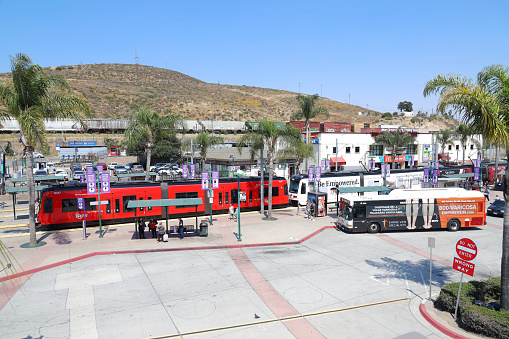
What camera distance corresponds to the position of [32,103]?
773 inches

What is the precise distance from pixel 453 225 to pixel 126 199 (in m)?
24.0

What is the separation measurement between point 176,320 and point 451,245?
1753 centimetres

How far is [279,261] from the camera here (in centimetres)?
1798

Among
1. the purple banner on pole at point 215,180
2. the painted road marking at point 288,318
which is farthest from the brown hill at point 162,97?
the painted road marking at point 288,318

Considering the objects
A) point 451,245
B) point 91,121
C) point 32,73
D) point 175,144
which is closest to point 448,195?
point 451,245

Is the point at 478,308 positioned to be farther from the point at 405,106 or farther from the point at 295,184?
the point at 405,106

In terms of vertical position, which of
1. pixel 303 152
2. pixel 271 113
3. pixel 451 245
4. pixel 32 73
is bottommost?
pixel 451 245

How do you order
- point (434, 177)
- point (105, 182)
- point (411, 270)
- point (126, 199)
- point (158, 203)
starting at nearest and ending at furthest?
1. point (411, 270)
2. point (158, 203)
3. point (105, 182)
4. point (126, 199)
5. point (434, 177)

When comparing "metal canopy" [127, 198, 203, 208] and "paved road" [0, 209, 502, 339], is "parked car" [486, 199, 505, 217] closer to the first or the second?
"paved road" [0, 209, 502, 339]

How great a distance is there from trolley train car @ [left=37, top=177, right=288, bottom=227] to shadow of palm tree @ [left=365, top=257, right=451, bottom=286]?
14444 mm

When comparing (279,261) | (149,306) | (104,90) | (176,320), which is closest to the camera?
(176,320)

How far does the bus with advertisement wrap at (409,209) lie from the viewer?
23.9 meters

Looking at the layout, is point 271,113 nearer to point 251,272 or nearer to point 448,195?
point 448,195

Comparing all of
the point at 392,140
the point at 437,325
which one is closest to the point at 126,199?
the point at 437,325
